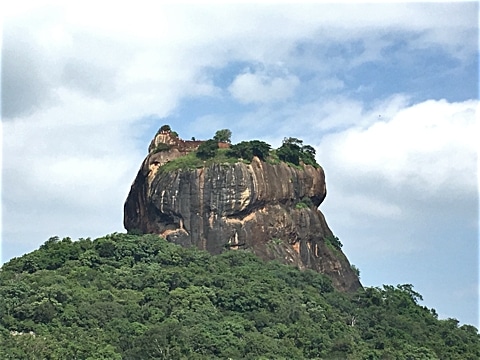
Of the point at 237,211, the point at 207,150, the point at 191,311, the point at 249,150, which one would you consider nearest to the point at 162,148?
the point at 207,150

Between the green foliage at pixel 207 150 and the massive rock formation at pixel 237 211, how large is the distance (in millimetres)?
1093

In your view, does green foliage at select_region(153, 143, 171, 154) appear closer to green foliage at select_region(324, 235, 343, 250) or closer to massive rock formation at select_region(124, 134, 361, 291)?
massive rock formation at select_region(124, 134, 361, 291)

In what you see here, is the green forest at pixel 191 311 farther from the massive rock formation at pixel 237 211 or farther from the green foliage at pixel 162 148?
the green foliage at pixel 162 148

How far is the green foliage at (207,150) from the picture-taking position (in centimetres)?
5691

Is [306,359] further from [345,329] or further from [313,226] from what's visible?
[313,226]

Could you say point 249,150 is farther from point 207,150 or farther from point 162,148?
point 162,148

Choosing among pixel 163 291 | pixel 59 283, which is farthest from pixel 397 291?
pixel 59 283

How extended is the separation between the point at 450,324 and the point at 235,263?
1244 centimetres

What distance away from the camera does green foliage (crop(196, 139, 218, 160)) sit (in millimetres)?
56906

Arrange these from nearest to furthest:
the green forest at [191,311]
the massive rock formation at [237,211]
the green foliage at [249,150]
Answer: the green forest at [191,311]
the massive rock formation at [237,211]
the green foliage at [249,150]

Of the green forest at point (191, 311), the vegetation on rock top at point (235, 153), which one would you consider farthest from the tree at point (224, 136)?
the green forest at point (191, 311)

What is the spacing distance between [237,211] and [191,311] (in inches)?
430

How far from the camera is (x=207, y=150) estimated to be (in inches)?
2242

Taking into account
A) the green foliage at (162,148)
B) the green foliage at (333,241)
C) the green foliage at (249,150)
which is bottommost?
the green foliage at (333,241)
